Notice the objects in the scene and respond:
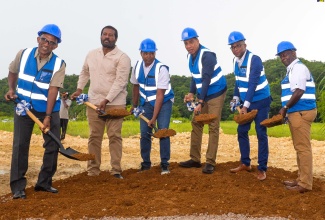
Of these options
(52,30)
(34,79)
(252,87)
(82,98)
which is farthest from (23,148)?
(252,87)

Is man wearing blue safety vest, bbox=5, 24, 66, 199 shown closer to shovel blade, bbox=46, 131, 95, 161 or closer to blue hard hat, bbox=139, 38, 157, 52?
shovel blade, bbox=46, 131, 95, 161

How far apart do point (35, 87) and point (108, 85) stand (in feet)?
4.13

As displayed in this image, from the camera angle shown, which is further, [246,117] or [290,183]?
[290,183]

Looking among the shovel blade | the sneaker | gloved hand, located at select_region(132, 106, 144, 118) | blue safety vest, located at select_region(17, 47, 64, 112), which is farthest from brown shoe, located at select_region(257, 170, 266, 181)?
blue safety vest, located at select_region(17, 47, 64, 112)

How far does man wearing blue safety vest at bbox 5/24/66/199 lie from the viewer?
21.4ft

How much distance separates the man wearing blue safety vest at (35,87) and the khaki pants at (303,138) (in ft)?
10.2

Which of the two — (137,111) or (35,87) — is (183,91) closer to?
(137,111)

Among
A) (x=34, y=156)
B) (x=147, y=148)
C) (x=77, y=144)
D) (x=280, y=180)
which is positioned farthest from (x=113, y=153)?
(x=77, y=144)

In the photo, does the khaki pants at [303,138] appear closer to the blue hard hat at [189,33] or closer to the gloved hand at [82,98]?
the blue hard hat at [189,33]

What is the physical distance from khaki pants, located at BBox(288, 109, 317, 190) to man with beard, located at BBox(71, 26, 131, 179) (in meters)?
2.43

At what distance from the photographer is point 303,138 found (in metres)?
6.78

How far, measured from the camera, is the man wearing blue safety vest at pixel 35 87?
21.4 feet

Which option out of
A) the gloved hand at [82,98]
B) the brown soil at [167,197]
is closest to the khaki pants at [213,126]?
the brown soil at [167,197]

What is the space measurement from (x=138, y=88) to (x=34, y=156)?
4.69 meters
